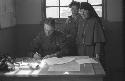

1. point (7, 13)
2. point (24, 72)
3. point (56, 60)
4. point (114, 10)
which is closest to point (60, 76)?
point (24, 72)

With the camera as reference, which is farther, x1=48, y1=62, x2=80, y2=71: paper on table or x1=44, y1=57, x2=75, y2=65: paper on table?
x1=44, y1=57, x2=75, y2=65: paper on table

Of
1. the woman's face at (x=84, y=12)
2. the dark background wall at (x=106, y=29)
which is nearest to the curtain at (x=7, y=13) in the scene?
the dark background wall at (x=106, y=29)

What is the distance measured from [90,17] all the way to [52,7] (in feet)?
7.14

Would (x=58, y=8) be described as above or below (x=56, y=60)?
above

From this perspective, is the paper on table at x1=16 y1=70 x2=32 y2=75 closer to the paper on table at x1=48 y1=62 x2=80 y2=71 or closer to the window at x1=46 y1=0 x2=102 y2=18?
the paper on table at x1=48 y1=62 x2=80 y2=71

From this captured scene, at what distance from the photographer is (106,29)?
21.9 ft

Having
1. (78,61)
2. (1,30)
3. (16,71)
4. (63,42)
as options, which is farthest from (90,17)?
(16,71)

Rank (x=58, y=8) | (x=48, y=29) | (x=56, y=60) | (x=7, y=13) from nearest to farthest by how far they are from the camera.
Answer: (x=56, y=60) → (x=48, y=29) → (x=7, y=13) → (x=58, y=8)

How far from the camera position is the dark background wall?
665 centimetres

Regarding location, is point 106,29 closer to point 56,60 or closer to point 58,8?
point 58,8

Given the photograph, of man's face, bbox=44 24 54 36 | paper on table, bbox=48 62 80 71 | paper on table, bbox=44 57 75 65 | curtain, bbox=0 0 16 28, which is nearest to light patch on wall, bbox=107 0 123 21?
curtain, bbox=0 0 16 28

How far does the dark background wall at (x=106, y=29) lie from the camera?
6.65 meters

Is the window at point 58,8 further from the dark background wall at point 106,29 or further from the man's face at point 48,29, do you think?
the man's face at point 48,29

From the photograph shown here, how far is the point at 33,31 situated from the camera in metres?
6.86
